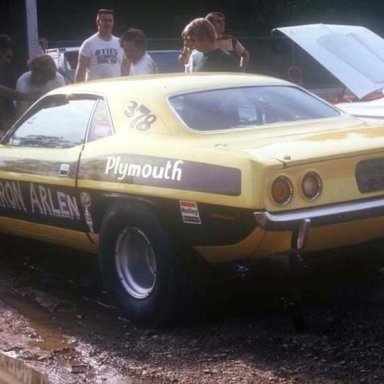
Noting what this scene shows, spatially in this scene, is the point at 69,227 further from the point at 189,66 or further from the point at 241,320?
the point at 189,66

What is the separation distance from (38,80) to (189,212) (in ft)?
15.4

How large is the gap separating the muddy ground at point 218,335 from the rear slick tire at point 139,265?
0.43 feet

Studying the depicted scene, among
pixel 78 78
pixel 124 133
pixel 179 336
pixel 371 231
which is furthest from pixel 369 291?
pixel 78 78

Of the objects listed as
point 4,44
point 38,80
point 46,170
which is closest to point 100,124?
point 46,170

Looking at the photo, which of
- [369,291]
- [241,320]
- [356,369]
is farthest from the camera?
[369,291]

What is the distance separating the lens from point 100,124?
617 centimetres

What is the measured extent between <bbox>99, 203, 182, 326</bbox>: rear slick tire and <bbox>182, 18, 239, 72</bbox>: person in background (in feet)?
10.2

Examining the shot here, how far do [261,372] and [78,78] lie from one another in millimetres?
5949

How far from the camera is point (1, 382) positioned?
4.85m

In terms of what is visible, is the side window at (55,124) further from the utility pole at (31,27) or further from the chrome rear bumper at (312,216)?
the utility pole at (31,27)

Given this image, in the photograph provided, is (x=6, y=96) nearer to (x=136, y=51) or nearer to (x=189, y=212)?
(x=136, y=51)

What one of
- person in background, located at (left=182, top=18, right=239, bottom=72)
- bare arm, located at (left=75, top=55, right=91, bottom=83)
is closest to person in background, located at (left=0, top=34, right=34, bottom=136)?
bare arm, located at (left=75, top=55, right=91, bottom=83)

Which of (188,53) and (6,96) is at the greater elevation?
(188,53)

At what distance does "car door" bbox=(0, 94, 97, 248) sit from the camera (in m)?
6.16
